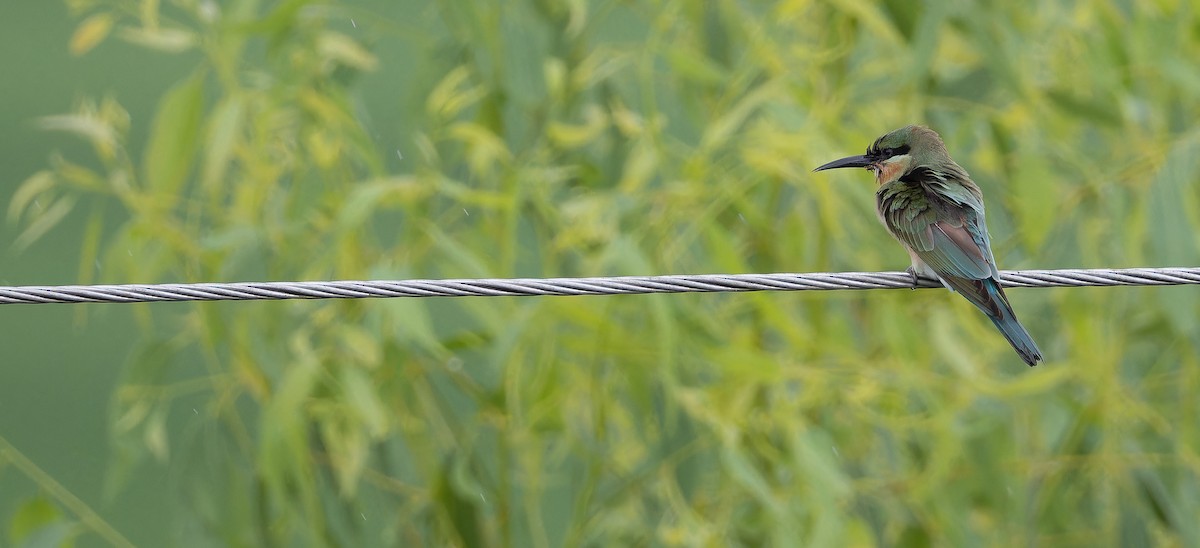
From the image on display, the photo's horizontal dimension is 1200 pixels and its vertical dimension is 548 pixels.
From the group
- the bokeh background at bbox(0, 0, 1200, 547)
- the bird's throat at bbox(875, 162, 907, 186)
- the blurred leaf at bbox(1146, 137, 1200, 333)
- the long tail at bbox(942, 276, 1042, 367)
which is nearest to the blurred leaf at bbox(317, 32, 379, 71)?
the bokeh background at bbox(0, 0, 1200, 547)

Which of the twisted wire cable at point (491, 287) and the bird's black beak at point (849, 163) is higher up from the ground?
the bird's black beak at point (849, 163)

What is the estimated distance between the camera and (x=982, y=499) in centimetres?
213

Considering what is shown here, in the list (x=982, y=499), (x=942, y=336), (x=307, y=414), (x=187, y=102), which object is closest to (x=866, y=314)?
(x=942, y=336)

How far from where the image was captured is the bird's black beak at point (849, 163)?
201 cm

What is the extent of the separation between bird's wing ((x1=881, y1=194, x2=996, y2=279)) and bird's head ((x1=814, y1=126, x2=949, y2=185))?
0.09 m

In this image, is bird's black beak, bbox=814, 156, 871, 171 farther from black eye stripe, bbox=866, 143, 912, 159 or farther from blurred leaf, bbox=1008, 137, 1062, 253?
blurred leaf, bbox=1008, 137, 1062, 253

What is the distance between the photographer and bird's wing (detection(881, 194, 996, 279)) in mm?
1915

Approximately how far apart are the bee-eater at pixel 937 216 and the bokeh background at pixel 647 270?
42 mm

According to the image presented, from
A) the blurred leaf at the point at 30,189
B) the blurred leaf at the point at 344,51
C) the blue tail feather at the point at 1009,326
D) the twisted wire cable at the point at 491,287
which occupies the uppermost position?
the blurred leaf at the point at 344,51

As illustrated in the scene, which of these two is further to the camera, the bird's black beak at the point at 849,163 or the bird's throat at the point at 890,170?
the bird's throat at the point at 890,170

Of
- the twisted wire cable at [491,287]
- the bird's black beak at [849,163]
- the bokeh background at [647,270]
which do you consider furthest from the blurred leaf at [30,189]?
the bird's black beak at [849,163]

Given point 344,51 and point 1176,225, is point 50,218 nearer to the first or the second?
point 344,51

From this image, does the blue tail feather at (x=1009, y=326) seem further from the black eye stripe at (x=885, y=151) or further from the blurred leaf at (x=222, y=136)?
the blurred leaf at (x=222, y=136)

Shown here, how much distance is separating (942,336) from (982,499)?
0.29 m
